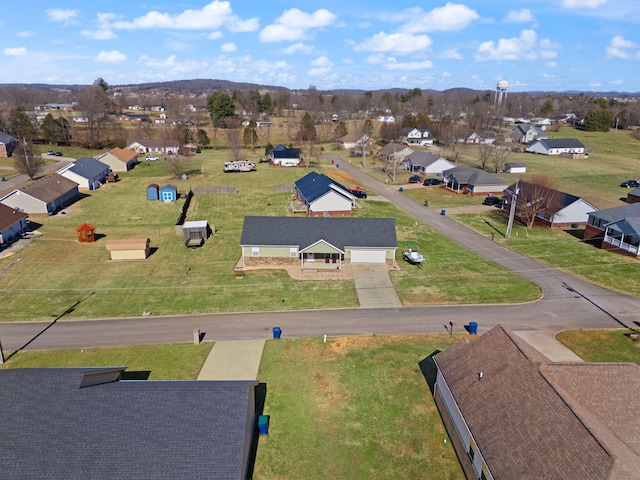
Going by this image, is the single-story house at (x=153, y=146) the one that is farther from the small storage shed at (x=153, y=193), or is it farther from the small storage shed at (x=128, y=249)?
the small storage shed at (x=128, y=249)

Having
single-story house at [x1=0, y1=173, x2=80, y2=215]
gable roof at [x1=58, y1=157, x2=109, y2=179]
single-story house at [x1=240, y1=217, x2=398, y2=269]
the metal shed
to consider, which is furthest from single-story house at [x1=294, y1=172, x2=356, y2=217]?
gable roof at [x1=58, y1=157, x2=109, y2=179]

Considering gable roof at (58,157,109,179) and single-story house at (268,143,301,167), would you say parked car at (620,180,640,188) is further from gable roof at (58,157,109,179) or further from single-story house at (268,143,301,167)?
gable roof at (58,157,109,179)

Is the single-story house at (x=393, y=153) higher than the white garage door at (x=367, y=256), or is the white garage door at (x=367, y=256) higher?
the single-story house at (x=393, y=153)

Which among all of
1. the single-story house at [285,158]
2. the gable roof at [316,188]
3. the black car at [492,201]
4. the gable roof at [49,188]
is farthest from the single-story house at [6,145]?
the black car at [492,201]

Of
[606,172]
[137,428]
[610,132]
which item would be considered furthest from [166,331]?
[610,132]

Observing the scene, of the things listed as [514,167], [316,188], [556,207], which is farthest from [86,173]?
[514,167]
